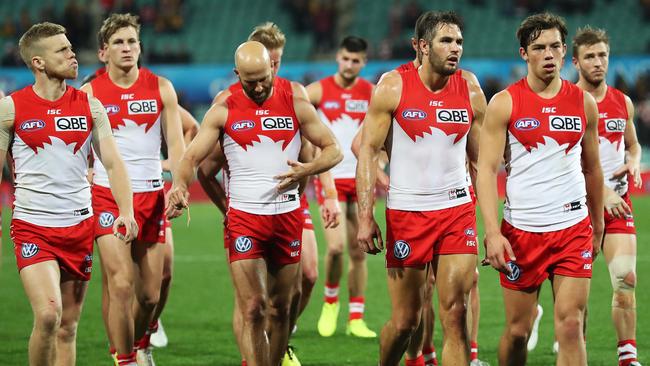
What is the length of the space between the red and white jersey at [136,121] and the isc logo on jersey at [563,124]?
3431 mm

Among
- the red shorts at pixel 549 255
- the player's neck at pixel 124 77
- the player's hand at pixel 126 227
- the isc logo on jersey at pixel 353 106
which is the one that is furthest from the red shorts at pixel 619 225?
the player's neck at pixel 124 77

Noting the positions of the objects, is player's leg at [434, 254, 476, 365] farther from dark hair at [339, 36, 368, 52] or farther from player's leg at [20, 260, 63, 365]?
dark hair at [339, 36, 368, 52]

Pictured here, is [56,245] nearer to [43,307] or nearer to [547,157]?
[43,307]

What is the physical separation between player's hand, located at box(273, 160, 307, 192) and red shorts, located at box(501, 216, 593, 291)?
5.27 ft

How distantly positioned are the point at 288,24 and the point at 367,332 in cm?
2147

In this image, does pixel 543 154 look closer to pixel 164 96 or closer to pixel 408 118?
pixel 408 118

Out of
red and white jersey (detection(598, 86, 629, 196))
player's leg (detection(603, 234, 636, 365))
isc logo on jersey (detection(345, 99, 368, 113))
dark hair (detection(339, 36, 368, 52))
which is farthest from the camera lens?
isc logo on jersey (detection(345, 99, 368, 113))

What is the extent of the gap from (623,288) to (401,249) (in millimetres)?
2275

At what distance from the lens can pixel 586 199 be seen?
24.9 ft

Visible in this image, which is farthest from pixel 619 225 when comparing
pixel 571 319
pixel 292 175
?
pixel 292 175

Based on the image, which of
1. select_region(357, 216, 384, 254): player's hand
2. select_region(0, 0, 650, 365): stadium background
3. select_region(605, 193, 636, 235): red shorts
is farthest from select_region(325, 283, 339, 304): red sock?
select_region(357, 216, 384, 254): player's hand

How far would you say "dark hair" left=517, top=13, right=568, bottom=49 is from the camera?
7.30 m

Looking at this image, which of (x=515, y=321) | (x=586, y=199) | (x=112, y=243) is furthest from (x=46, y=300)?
(x=586, y=199)

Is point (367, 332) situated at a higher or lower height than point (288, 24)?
lower
